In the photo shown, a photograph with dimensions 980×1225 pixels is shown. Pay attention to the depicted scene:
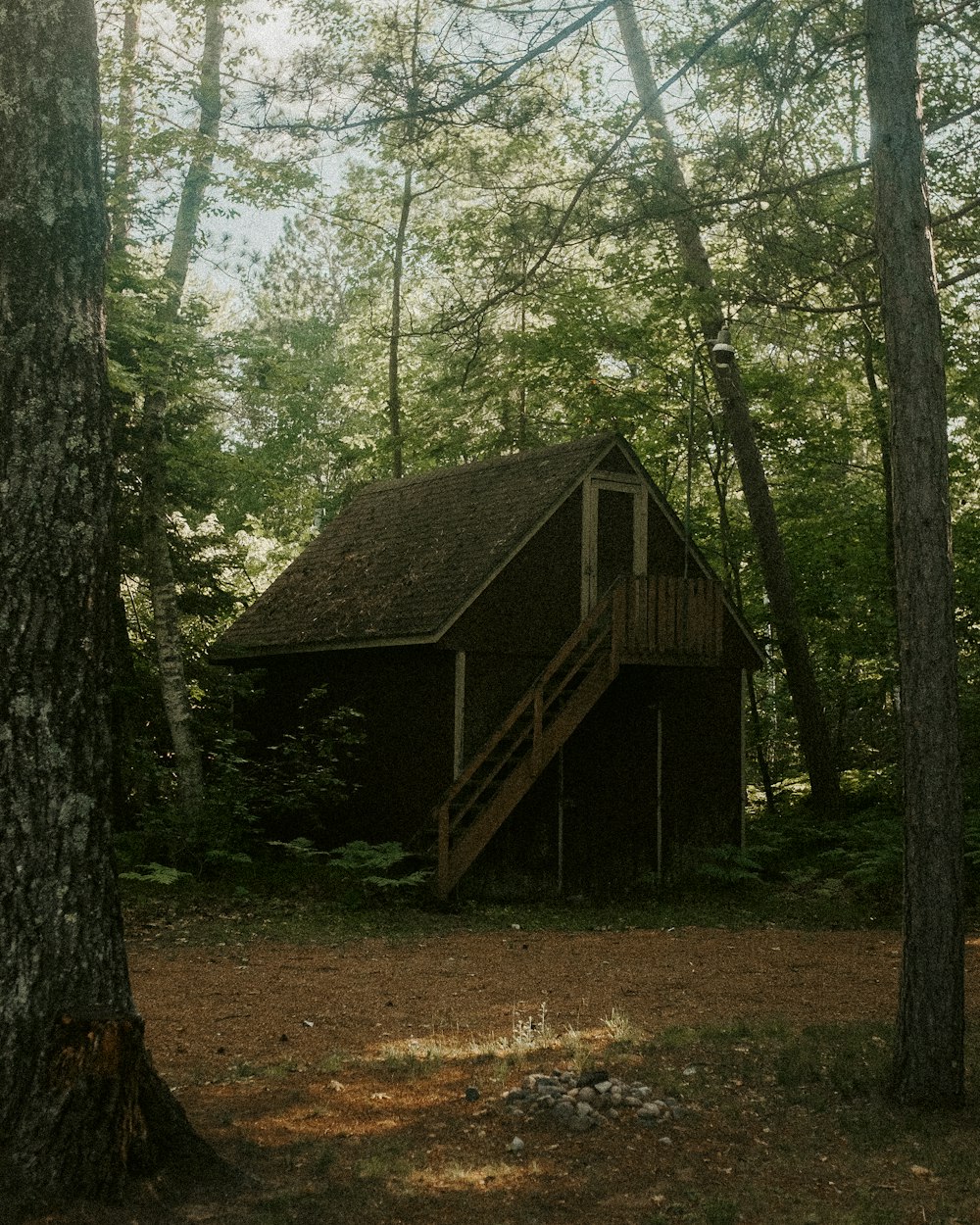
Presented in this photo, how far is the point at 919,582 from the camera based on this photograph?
737 centimetres

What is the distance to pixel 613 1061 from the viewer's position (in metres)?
7.47

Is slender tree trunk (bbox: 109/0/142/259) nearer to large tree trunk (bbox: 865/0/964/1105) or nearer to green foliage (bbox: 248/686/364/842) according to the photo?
green foliage (bbox: 248/686/364/842)

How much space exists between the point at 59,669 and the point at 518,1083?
11.8 feet

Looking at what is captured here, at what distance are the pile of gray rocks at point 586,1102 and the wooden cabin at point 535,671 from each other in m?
8.09

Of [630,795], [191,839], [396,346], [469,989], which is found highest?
[396,346]

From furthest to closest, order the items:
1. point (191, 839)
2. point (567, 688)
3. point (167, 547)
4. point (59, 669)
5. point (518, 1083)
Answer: point (567, 688) < point (167, 547) < point (191, 839) < point (518, 1083) < point (59, 669)

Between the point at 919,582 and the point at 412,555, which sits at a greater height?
the point at 412,555

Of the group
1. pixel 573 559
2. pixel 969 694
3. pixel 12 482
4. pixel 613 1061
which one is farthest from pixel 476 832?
pixel 12 482

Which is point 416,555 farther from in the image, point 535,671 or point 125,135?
point 125,135

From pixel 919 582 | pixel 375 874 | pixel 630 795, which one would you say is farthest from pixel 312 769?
pixel 919 582

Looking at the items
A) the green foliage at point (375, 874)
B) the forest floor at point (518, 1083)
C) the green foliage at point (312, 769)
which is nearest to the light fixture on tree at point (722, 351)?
the green foliage at point (312, 769)

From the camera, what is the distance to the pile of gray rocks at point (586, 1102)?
249 inches

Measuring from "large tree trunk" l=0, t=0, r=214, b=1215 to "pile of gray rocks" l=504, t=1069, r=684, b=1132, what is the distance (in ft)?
6.22

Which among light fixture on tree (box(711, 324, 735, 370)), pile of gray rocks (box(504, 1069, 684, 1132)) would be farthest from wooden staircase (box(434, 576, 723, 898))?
pile of gray rocks (box(504, 1069, 684, 1132))
